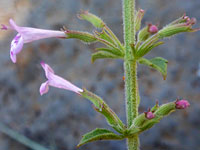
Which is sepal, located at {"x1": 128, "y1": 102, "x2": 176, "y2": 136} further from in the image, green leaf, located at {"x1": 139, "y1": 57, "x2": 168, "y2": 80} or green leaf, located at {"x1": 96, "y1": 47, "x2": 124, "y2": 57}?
green leaf, located at {"x1": 96, "y1": 47, "x2": 124, "y2": 57}

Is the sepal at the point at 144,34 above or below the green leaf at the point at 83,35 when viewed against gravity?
below

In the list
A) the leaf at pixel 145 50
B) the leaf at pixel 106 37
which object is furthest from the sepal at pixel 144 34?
the leaf at pixel 106 37

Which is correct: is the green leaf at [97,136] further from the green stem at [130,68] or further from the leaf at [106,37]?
the leaf at [106,37]

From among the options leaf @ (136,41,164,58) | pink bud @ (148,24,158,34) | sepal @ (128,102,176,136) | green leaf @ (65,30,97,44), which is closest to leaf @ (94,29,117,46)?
green leaf @ (65,30,97,44)

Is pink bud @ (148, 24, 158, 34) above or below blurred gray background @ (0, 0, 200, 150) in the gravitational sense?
below

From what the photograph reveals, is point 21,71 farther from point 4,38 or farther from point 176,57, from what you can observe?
point 176,57

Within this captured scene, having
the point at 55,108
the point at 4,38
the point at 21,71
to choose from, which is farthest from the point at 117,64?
the point at 4,38
